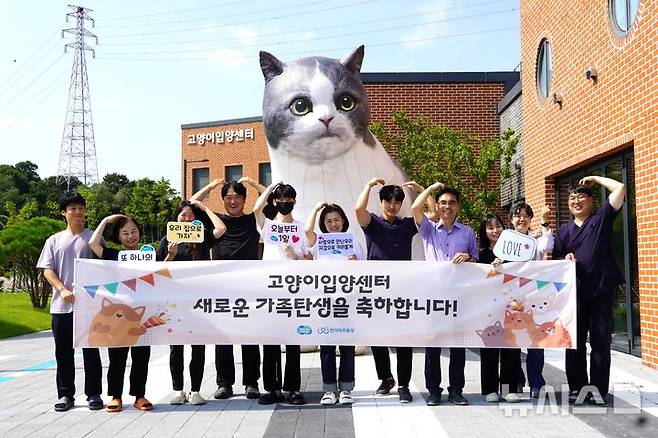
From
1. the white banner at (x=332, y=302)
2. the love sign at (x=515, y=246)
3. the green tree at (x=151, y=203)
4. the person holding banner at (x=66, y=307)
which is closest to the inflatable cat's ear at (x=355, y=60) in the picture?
the white banner at (x=332, y=302)

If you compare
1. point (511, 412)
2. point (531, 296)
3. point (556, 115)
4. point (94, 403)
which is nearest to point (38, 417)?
point (94, 403)

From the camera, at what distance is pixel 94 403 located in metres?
5.09

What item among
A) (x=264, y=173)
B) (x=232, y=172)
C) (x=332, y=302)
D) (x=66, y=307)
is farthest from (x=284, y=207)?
(x=232, y=172)

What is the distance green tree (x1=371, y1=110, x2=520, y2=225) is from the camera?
469 inches

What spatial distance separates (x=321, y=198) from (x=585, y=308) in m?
3.35

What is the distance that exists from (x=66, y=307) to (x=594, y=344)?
14.6ft

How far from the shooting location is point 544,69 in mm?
10445

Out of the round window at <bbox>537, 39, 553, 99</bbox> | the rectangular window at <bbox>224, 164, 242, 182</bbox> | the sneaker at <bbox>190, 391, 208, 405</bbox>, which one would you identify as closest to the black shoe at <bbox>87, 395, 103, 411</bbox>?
the sneaker at <bbox>190, 391, 208, 405</bbox>

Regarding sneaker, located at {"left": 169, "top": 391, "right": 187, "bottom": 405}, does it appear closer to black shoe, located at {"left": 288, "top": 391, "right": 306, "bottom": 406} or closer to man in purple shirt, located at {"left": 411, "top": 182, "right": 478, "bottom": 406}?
black shoe, located at {"left": 288, "top": 391, "right": 306, "bottom": 406}

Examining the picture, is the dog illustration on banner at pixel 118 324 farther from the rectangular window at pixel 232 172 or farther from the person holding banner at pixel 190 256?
the rectangular window at pixel 232 172

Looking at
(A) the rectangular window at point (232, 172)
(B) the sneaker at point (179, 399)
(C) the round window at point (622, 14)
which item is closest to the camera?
(B) the sneaker at point (179, 399)

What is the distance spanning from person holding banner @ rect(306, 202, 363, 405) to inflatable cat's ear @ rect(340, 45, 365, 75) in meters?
2.82

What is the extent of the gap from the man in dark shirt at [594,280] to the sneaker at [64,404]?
4.20 metres

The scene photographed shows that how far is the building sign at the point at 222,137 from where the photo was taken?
31.0m
